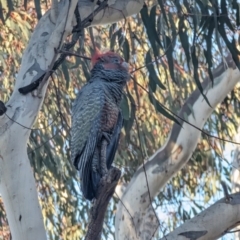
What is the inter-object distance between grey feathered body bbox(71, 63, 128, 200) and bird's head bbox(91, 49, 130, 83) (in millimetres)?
33

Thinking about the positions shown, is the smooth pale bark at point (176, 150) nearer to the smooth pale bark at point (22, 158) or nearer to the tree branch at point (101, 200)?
the smooth pale bark at point (22, 158)

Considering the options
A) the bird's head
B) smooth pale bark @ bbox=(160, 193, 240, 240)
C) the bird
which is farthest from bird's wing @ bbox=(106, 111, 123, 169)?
smooth pale bark @ bbox=(160, 193, 240, 240)

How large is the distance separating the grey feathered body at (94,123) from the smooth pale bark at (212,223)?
1.75 feet

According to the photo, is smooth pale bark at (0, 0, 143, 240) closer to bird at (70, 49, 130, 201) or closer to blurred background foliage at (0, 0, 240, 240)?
bird at (70, 49, 130, 201)

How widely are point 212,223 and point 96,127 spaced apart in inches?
28.4

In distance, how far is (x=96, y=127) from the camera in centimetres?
181

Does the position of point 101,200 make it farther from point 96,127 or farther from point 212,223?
point 212,223

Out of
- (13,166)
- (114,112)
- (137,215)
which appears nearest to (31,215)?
(13,166)

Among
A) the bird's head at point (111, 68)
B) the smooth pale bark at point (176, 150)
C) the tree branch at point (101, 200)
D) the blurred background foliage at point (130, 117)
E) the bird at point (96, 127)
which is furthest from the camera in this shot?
the smooth pale bark at point (176, 150)

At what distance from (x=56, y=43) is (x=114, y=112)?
386mm

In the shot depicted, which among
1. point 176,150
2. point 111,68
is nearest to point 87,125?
point 111,68

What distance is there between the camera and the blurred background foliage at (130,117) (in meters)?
3.02

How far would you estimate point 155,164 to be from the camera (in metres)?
3.39

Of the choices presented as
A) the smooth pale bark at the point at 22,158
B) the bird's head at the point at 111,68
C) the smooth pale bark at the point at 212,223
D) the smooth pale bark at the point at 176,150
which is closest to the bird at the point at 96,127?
the bird's head at the point at 111,68
